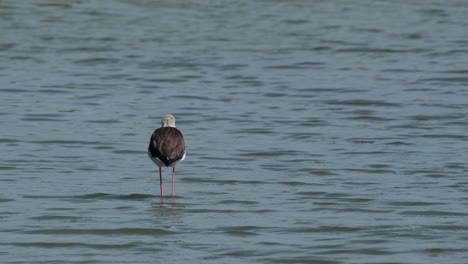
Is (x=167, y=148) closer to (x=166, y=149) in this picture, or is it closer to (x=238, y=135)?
(x=166, y=149)

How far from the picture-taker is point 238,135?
694 inches

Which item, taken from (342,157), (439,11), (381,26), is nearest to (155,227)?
(342,157)

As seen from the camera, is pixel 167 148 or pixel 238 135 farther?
pixel 238 135

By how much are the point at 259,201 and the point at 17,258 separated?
325cm

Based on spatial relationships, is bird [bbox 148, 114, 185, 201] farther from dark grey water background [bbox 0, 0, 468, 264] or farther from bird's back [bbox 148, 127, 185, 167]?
dark grey water background [bbox 0, 0, 468, 264]

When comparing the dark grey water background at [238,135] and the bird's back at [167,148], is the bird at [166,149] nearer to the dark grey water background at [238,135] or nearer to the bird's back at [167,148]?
the bird's back at [167,148]

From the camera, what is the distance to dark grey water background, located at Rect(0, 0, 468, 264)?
11750mm

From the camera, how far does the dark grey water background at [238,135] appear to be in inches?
463

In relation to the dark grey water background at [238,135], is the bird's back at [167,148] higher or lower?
higher

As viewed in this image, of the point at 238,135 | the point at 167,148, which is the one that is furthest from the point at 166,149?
the point at 238,135

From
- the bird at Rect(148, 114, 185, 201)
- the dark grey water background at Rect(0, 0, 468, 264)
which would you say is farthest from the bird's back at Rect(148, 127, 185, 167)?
the dark grey water background at Rect(0, 0, 468, 264)

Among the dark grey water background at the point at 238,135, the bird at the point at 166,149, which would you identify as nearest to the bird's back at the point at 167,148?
the bird at the point at 166,149

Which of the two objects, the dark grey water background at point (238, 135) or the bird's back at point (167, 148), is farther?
the bird's back at point (167, 148)

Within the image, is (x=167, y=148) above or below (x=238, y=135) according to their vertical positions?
above
